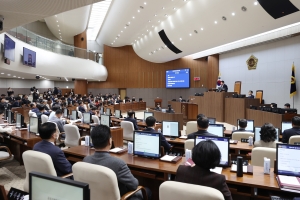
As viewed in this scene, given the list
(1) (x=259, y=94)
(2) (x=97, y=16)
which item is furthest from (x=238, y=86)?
(2) (x=97, y=16)

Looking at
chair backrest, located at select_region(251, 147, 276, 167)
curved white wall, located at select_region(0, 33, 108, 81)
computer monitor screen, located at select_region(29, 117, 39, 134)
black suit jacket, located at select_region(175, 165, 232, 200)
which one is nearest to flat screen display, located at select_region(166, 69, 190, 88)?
curved white wall, located at select_region(0, 33, 108, 81)

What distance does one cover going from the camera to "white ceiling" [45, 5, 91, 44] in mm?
15344

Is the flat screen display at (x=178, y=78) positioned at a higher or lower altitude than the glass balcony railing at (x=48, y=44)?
lower

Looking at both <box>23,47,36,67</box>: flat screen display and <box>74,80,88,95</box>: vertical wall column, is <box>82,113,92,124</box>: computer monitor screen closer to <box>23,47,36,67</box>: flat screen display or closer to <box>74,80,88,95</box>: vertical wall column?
<box>23,47,36,67</box>: flat screen display

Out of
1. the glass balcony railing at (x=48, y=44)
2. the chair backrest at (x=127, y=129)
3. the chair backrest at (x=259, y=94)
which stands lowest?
the chair backrest at (x=127, y=129)

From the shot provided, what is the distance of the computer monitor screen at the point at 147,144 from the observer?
143 inches

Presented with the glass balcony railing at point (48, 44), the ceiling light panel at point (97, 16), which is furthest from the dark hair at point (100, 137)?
the ceiling light panel at point (97, 16)

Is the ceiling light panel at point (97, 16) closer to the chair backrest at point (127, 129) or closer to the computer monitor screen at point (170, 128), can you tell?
the chair backrest at point (127, 129)

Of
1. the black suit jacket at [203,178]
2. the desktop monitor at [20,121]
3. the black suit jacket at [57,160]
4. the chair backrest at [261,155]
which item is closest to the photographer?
the black suit jacket at [203,178]

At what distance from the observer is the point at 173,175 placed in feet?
10.3

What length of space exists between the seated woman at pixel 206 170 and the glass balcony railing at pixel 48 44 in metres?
11.2

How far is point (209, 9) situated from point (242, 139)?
6749 millimetres

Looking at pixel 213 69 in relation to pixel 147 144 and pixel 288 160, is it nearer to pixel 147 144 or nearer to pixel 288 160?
pixel 147 144

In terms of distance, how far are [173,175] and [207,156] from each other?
118 cm
